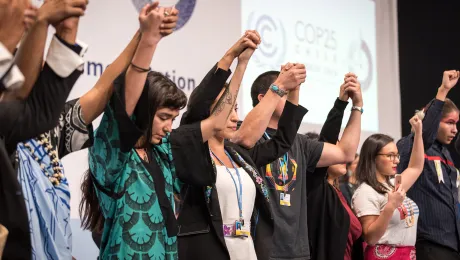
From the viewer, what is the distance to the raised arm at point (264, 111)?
257cm

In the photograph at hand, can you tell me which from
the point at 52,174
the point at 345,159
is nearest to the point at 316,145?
the point at 345,159

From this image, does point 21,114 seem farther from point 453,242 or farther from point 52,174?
point 453,242

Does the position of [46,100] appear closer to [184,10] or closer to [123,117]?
[123,117]

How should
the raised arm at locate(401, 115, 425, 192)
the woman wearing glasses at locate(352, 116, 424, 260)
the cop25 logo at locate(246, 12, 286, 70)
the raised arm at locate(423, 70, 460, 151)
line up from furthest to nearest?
the cop25 logo at locate(246, 12, 286, 70) < the raised arm at locate(423, 70, 460, 151) < the raised arm at locate(401, 115, 425, 192) < the woman wearing glasses at locate(352, 116, 424, 260)

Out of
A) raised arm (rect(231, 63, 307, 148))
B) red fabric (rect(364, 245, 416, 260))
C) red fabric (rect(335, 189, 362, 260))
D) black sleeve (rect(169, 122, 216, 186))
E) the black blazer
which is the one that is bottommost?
red fabric (rect(364, 245, 416, 260))

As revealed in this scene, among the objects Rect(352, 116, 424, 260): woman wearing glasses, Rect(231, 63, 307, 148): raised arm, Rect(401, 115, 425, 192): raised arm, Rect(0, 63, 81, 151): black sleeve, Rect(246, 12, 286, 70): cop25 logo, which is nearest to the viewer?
Rect(0, 63, 81, 151): black sleeve

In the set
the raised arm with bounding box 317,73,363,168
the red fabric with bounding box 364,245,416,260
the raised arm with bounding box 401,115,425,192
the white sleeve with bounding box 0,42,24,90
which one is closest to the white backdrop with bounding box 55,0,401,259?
the raised arm with bounding box 401,115,425,192

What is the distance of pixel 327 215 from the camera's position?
3066 mm

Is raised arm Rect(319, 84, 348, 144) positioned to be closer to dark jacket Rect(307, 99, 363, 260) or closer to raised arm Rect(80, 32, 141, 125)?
dark jacket Rect(307, 99, 363, 260)

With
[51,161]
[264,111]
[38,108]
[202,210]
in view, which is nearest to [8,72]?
[38,108]

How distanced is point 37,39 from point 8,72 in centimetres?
18

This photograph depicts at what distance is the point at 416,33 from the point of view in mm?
6613

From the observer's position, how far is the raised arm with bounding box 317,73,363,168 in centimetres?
290

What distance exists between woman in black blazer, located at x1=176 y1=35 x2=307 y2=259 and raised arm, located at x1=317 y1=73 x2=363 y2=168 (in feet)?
1.68
